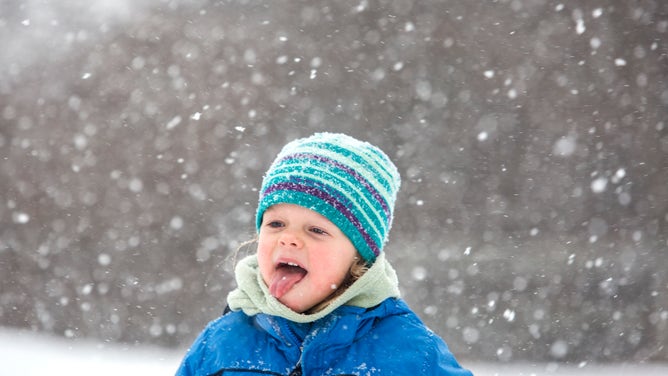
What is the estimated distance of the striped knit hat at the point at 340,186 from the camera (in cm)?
171

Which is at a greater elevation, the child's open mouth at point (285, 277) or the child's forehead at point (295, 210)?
the child's forehead at point (295, 210)

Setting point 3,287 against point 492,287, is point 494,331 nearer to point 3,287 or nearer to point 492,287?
point 492,287

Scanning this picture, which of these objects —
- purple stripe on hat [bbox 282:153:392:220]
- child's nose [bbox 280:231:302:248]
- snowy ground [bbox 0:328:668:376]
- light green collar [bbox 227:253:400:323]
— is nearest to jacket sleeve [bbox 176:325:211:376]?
light green collar [bbox 227:253:400:323]

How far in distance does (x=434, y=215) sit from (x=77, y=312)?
2.80m

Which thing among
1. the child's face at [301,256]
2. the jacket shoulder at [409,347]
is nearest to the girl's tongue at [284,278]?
the child's face at [301,256]

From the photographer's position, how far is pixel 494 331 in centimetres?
524

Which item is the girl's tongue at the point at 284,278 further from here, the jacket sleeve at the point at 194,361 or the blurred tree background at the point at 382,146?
the blurred tree background at the point at 382,146

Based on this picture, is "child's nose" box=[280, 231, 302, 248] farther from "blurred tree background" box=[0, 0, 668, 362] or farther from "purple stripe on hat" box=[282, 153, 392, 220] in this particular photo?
"blurred tree background" box=[0, 0, 668, 362]

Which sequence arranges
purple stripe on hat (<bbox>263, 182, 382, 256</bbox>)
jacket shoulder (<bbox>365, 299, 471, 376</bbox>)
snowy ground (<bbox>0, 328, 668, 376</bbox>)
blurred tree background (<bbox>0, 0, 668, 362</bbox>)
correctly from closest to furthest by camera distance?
jacket shoulder (<bbox>365, 299, 471, 376</bbox>) < purple stripe on hat (<bbox>263, 182, 382, 256</bbox>) < snowy ground (<bbox>0, 328, 668, 376</bbox>) < blurred tree background (<bbox>0, 0, 668, 362</bbox>)

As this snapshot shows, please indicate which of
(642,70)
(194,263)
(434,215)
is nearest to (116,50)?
(194,263)

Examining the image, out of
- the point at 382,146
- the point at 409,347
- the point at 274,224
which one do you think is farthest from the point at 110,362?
the point at 409,347

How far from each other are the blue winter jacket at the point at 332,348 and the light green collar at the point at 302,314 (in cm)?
3

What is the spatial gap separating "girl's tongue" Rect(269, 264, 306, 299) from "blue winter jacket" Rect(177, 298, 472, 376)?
0.33ft

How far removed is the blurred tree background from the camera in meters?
5.09
